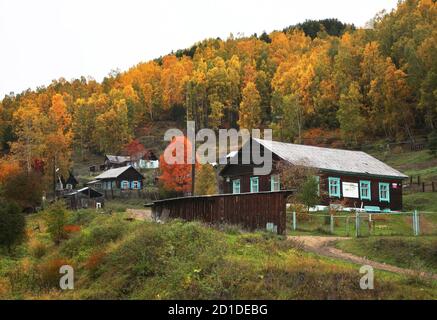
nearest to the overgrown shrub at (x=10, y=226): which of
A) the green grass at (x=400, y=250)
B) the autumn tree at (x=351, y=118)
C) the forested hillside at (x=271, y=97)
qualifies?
the green grass at (x=400, y=250)

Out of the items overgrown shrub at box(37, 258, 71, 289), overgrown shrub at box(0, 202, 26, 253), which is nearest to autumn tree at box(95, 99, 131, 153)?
overgrown shrub at box(0, 202, 26, 253)

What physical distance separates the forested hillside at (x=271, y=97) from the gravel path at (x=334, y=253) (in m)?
41.6

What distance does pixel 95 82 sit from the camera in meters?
152

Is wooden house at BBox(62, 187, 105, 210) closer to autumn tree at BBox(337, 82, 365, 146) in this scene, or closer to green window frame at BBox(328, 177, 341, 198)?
green window frame at BBox(328, 177, 341, 198)

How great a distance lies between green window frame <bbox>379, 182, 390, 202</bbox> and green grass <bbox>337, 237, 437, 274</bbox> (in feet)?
62.6

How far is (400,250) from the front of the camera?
818 inches

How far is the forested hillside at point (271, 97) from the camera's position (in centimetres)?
7044

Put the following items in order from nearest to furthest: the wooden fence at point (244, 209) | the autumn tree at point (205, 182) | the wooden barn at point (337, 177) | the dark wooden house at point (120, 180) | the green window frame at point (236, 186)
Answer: the wooden fence at point (244, 209)
the wooden barn at point (337, 177)
the green window frame at point (236, 186)
the autumn tree at point (205, 182)
the dark wooden house at point (120, 180)

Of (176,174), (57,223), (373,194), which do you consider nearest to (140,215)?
(57,223)

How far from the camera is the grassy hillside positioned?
574 inches

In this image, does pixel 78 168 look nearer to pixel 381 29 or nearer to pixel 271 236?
pixel 381 29

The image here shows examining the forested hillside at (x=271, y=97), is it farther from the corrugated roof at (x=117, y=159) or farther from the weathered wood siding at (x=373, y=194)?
the weathered wood siding at (x=373, y=194)

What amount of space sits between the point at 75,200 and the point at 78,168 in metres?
39.8
